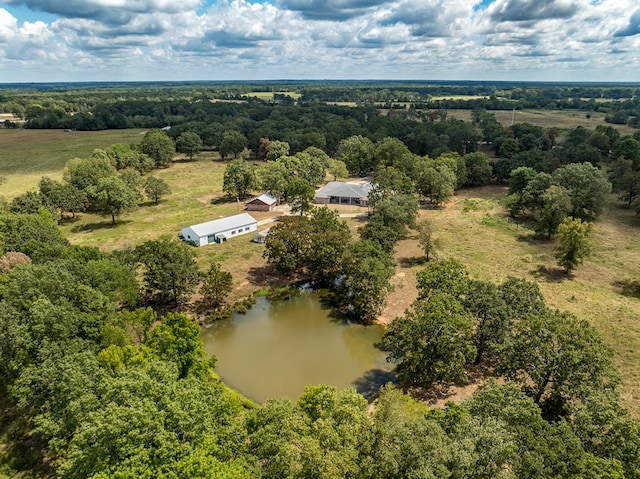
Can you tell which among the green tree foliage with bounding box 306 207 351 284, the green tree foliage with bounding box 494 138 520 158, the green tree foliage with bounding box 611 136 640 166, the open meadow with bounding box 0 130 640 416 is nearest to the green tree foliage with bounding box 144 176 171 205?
the open meadow with bounding box 0 130 640 416

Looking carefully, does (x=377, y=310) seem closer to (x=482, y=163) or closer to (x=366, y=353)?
(x=366, y=353)

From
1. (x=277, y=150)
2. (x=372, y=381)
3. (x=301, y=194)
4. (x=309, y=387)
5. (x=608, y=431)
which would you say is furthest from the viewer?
(x=277, y=150)

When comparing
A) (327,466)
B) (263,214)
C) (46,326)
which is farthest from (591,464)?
(263,214)

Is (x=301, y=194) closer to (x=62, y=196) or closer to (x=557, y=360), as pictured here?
(x=62, y=196)

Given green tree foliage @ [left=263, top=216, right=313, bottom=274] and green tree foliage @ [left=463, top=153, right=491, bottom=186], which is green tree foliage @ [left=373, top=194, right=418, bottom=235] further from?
green tree foliage @ [left=463, top=153, right=491, bottom=186]

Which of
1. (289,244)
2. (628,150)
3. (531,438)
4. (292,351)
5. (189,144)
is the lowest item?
(292,351)

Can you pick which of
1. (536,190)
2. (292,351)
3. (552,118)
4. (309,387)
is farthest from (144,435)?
(552,118)
